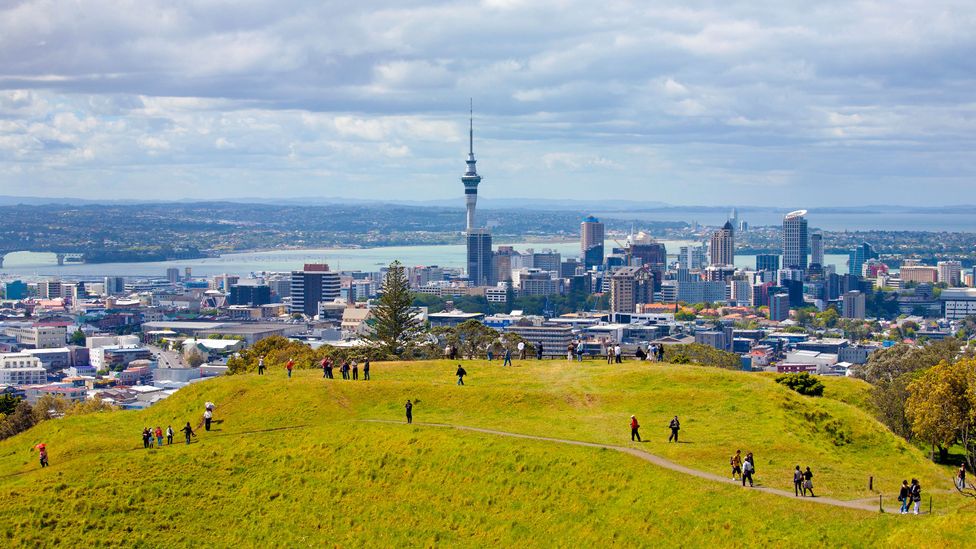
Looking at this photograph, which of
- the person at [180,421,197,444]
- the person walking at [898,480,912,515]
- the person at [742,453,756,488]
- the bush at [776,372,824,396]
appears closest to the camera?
the person walking at [898,480,912,515]

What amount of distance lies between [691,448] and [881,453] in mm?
7989

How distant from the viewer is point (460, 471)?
36.5 meters

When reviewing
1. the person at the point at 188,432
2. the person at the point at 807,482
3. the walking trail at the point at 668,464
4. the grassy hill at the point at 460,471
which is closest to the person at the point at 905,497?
the walking trail at the point at 668,464

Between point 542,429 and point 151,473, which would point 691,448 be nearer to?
point 542,429

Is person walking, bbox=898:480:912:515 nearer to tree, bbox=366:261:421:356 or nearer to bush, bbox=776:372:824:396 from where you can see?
bush, bbox=776:372:824:396

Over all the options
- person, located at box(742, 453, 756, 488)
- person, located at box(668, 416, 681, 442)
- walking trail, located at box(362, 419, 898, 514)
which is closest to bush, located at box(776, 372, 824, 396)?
person, located at box(668, 416, 681, 442)

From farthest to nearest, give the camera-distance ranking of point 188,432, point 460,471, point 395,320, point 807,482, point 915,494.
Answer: point 395,320 < point 188,432 < point 460,471 < point 807,482 < point 915,494

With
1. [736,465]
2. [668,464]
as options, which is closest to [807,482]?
[736,465]

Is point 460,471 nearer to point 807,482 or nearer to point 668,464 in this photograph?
point 668,464

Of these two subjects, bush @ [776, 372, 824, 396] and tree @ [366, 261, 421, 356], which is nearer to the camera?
bush @ [776, 372, 824, 396]

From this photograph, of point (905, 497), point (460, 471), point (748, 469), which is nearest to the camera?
point (905, 497)

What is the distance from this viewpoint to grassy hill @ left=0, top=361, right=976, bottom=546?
106 feet

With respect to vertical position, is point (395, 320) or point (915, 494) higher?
point (395, 320)

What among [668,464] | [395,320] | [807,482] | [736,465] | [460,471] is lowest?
[460,471]
